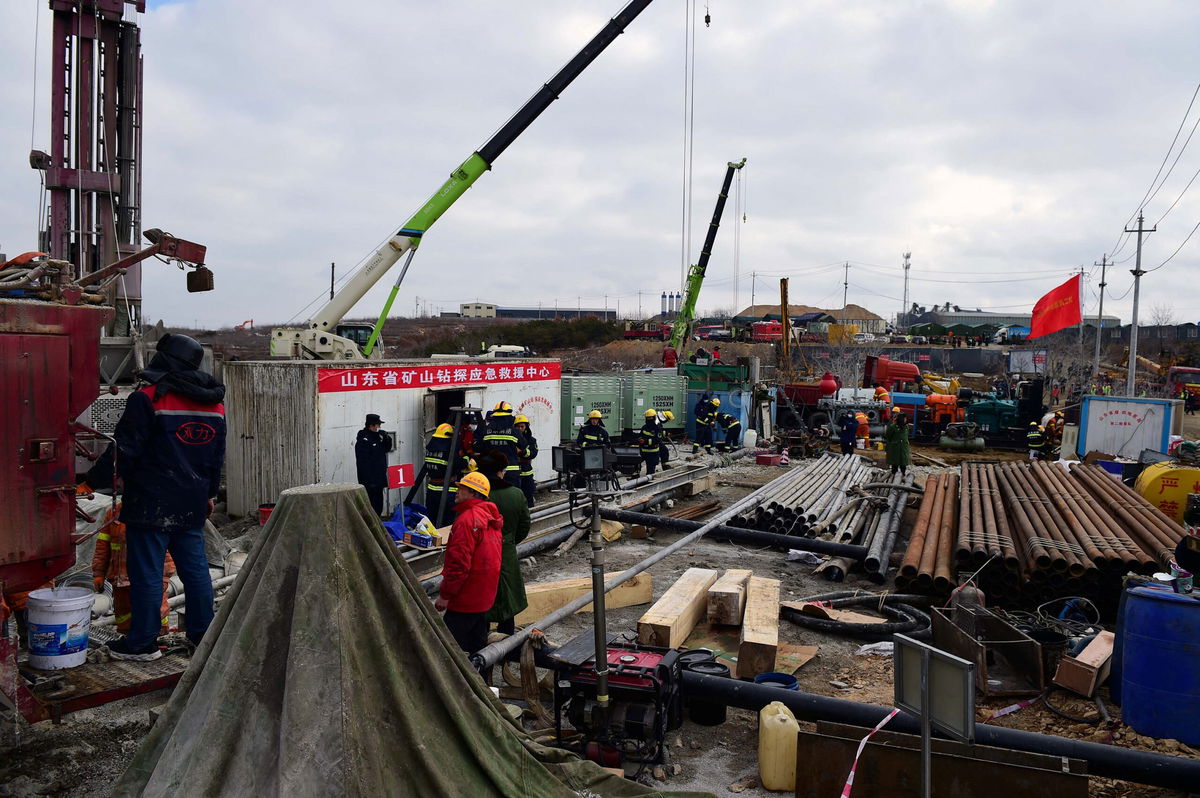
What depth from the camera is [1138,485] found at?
1311 cm

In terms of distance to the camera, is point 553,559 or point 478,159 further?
point 478,159

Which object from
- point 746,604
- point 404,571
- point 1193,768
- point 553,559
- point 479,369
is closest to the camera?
point 404,571

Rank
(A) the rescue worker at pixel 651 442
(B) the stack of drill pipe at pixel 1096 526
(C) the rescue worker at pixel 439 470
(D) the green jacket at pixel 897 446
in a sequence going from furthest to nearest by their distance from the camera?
1. (D) the green jacket at pixel 897 446
2. (A) the rescue worker at pixel 651 442
3. (C) the rescue worker at pixel 439 470
4. (B) the stack of drill pipe at pixel 1096 526

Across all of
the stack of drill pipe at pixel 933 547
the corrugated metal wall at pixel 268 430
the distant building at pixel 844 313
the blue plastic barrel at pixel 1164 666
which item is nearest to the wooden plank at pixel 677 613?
the stack of drill pipe at pixel 933 547

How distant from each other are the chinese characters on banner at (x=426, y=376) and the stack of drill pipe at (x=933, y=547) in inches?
294

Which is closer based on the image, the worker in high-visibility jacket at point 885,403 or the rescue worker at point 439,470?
the rescue worker at point 439,470

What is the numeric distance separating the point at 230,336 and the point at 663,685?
63211mm

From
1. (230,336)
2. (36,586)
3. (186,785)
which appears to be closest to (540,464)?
(36,586)

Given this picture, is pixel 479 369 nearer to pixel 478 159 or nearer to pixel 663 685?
pixel 478 159

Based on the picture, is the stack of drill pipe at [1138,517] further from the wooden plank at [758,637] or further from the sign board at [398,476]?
the sign board at [398,476]

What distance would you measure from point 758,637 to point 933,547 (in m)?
3.78

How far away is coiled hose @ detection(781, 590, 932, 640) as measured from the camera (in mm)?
8172

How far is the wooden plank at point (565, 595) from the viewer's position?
8.20 meters

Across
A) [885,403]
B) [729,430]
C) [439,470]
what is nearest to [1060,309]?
[885,403]
